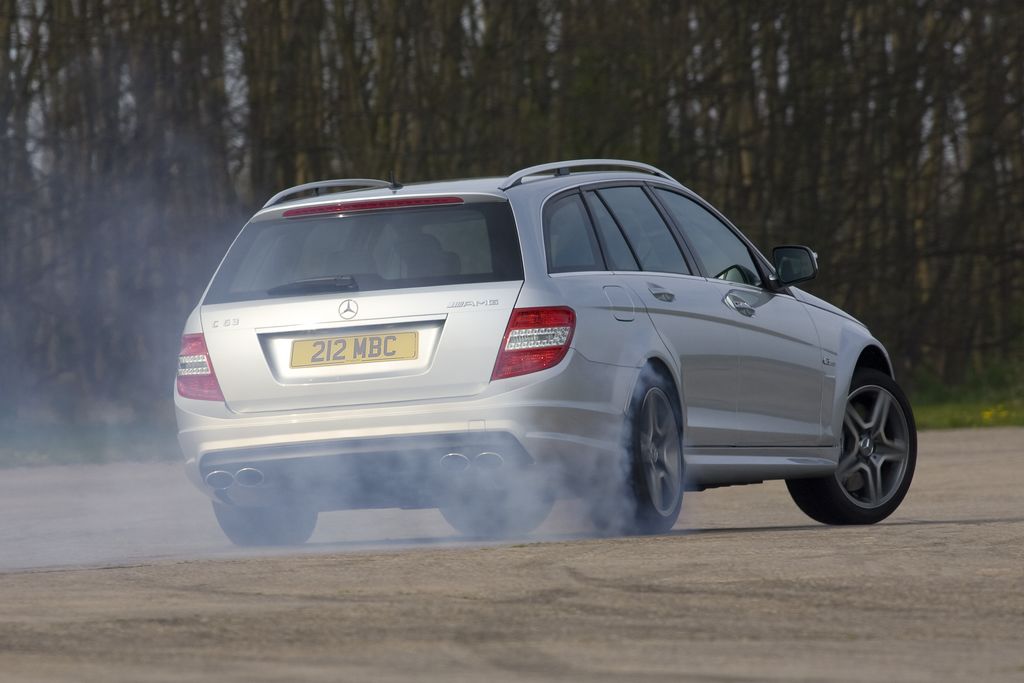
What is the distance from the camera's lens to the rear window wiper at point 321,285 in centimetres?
794

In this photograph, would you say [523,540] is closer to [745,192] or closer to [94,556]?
[94,556]

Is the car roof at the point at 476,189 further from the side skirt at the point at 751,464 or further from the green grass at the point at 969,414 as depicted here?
the green grass at the point at 969,414

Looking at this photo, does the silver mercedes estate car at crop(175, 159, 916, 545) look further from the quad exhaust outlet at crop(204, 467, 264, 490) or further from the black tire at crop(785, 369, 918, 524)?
the black tire at crop(785, 369, 918, 524)

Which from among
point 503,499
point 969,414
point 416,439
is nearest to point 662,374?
point 503,499

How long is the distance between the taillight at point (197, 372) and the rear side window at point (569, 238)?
56.6 inches

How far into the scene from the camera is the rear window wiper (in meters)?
7.94

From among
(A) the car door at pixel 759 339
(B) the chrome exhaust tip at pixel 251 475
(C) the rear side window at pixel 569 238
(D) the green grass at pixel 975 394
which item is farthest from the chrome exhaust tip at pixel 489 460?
(D) the green grass at pixel 975 394

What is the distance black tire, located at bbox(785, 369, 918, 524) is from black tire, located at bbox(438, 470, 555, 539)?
2033 mm

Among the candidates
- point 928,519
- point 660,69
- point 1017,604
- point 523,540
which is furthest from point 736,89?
point 1017,604

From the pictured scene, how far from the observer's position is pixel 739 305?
30.0 feet

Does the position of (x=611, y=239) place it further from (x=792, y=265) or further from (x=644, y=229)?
(x=792, y=265)

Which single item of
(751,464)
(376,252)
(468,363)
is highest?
(376,252)

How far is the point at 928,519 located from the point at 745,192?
12.2 meters

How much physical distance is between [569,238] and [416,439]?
3.78 feet
